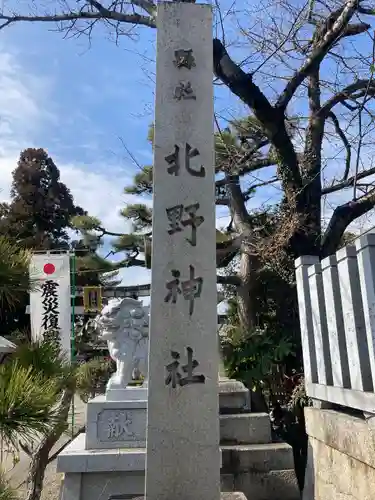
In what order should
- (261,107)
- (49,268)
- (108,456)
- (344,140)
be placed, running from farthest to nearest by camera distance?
(49,268), (344,140), (261,107), (108,456)

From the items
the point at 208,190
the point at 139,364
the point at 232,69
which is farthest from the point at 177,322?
the point at 232,69

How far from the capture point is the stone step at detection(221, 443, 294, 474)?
4512mm

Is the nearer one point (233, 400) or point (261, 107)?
point (233, 400)

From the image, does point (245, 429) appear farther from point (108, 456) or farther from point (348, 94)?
point (348, 94)

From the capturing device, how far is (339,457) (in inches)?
127

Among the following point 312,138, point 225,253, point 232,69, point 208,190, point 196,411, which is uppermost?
point 232,69

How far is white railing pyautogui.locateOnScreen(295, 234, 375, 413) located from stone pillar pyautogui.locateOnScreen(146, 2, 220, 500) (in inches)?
36.4

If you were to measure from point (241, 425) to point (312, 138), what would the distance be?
3983 mm

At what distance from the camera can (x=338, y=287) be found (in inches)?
128

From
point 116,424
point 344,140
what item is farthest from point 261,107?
point 116,424

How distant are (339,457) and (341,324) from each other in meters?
0.96

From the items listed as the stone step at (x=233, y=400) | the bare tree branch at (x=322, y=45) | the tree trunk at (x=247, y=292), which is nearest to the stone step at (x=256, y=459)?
the stone step at (x=233, y=400)

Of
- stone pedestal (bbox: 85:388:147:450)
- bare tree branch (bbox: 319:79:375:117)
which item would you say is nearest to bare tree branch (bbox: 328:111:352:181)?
bare tree branch (bbox: 319:79:375:117)

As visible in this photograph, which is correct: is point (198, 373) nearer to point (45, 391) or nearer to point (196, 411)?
point (196, 411)
